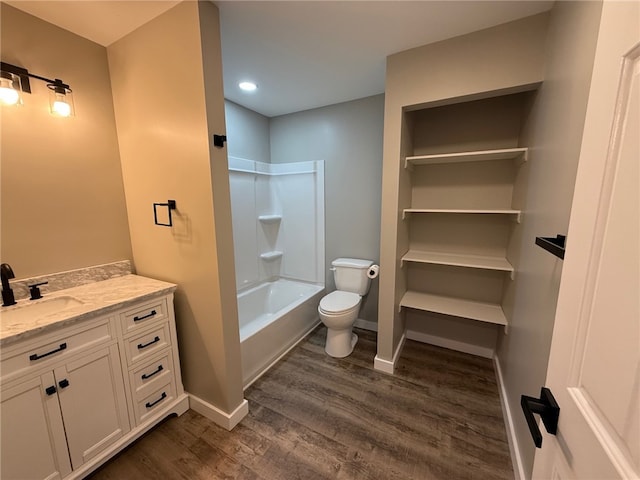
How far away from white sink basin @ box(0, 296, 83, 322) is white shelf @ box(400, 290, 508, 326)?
2.35 m

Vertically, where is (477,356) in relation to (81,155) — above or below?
below

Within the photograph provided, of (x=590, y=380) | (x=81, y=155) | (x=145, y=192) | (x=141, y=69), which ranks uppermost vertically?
(x=141, y=69)

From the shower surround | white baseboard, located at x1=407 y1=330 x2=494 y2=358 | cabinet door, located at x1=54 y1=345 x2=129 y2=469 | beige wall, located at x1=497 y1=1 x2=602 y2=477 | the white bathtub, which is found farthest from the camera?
the shower surround

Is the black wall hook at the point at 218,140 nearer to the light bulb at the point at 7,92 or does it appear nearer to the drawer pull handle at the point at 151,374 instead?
the light bulb at the point at 7,92

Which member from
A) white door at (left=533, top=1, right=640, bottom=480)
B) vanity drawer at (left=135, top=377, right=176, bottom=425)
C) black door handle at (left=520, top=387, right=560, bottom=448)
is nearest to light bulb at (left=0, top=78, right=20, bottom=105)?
vanity drawer at (left=135, top=377, right=176, bottom=425)

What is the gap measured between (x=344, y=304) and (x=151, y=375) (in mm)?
1518

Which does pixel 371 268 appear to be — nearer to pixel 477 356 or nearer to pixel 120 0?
pixel 477 356

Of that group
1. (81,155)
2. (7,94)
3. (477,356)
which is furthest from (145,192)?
(477,356)

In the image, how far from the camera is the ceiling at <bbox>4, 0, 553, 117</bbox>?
1393 millimetres

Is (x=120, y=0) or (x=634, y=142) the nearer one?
(x=634, y=142)

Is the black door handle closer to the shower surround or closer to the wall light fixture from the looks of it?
the shower surround

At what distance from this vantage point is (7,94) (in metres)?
1.32

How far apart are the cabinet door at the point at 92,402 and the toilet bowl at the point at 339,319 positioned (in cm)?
146

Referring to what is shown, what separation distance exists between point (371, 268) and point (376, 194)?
2.56 feet
